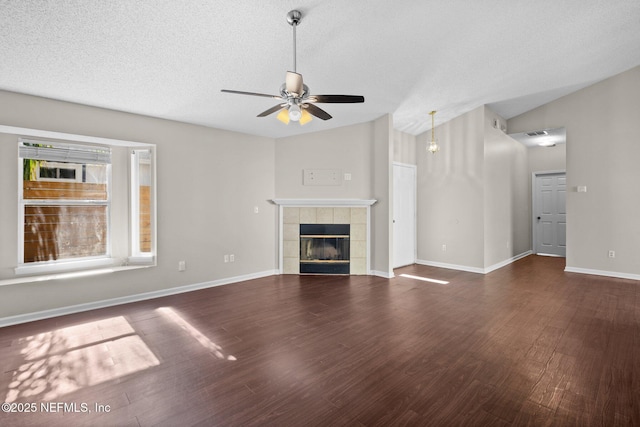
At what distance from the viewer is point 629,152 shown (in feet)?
16.6

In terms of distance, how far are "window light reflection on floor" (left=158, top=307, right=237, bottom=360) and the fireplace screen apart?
2.47 meters

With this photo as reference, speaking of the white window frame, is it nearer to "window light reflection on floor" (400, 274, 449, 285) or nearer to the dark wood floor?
the dark wood floor

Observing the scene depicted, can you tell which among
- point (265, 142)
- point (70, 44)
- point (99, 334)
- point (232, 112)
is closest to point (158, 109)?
point (232, 112)

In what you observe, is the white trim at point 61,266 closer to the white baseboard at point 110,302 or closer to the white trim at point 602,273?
the white baseboard at point 110,302

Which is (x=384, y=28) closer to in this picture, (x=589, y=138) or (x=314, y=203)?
(x=314, y=203)

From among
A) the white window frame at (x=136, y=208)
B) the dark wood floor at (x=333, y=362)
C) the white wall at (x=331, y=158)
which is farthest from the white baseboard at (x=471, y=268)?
the white window frame at (x=136, y=208)

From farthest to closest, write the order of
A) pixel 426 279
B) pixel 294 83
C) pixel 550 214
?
pixel 550 214, pixel 426 279, pixel 294 83

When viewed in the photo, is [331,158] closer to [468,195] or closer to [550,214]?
[468,195]

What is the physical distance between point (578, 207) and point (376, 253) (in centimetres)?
393

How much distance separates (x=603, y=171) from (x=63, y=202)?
27.8 ft

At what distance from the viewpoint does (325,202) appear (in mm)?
5426

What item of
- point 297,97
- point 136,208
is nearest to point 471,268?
point 297,97

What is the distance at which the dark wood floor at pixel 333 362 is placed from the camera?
1796mm

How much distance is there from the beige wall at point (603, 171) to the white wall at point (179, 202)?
5695 mm
